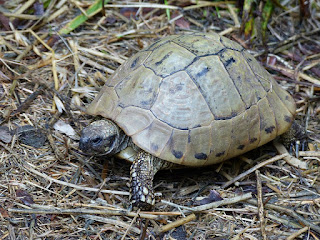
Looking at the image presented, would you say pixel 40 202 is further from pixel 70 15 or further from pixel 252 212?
pixel 70 15

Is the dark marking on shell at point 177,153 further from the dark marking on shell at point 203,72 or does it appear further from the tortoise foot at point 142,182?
the dark marking on shell at point 203,72

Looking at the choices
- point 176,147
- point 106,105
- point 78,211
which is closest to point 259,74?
point 176,147

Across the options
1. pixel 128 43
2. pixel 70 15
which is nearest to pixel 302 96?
pixel 128 43

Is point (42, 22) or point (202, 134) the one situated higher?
point (42, 22)

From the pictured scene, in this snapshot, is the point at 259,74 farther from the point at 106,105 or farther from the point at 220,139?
the point at 106,105

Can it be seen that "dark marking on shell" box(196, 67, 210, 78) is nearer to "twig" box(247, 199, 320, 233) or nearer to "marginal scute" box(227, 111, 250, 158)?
"marginal scute" box(227, 111, 250, 158)

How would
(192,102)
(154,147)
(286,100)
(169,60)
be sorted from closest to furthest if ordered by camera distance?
(154,147) < (192,102) < (169,60) < (286,100)
